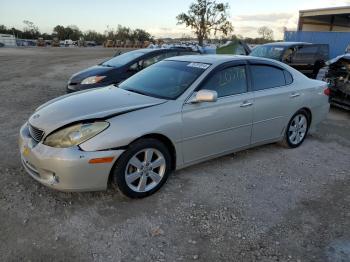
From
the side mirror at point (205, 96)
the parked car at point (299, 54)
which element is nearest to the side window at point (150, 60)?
the parked car at point (299, 54)

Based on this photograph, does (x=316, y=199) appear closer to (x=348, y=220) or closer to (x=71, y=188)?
(x=348, y=220)

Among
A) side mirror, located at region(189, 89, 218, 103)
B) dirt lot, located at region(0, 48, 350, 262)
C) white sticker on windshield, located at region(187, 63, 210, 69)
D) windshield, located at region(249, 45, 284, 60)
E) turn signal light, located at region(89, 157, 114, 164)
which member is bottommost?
dirt lot, located at region(0, 48, 350, 262)

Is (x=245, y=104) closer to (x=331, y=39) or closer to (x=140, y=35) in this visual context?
(x=331, y=39)

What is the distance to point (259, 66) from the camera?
4809 millimetres

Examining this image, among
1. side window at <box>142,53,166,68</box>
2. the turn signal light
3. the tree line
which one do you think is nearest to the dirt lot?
the turn signal light

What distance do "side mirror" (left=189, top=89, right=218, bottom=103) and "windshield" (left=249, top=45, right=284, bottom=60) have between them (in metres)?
7.85

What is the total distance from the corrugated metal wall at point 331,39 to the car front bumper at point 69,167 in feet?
70.6

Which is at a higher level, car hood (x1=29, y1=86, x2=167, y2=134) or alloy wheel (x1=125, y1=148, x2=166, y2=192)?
car hood (x1=29, y1=86, x2=167, y2=134)

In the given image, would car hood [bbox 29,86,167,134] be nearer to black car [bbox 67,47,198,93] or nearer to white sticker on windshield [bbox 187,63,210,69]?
white sticker on windshield [bbox 187,63,210,69]

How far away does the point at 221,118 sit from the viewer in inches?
164

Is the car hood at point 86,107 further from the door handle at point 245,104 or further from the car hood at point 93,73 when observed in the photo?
the car hood at point 93,73

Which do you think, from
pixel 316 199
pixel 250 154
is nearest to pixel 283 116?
pixel 250 154

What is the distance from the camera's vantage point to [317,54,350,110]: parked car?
311 inches

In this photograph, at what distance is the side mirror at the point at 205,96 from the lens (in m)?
3.79
